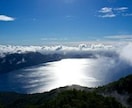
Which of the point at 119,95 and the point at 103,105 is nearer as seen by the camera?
the point at 103,105

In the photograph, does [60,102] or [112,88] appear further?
[112,88]

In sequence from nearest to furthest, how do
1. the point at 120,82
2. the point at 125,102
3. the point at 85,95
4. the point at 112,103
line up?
the point at 112,103
the point at 85,95
the point at 125,102
the point at 120,82

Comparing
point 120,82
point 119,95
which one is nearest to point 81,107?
point 119,95

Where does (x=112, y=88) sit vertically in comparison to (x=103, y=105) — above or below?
below

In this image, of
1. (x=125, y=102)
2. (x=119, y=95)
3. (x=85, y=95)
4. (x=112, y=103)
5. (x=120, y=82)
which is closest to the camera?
(x=112, y=103)

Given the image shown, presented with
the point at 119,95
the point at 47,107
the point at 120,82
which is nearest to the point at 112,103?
the point at 47,107

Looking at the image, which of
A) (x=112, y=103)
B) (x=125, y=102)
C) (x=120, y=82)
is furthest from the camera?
(x=120, y=82)

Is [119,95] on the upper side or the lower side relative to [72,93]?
lower

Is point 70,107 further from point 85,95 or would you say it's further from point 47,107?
point 85,95

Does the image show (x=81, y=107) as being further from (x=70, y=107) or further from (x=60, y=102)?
(x=60, y=102)
